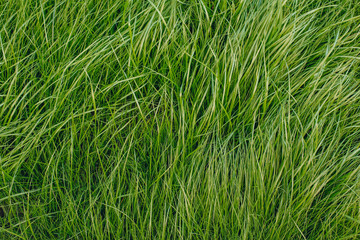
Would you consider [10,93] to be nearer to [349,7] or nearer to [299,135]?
[299,135]

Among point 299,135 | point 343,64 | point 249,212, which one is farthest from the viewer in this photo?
point 343,64

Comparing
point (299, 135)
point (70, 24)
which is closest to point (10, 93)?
point (70, 24)

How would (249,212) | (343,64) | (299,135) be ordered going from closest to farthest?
(249,212), (299,135), (343,64)

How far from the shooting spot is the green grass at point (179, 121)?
5.16 ft

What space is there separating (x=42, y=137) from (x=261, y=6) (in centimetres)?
148

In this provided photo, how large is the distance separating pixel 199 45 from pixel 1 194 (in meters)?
1.40

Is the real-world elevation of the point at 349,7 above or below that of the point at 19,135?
above

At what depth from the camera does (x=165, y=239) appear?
159 cm

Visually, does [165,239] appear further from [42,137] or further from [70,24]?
[70,24]

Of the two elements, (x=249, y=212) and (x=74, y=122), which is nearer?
(x=249, y=212)

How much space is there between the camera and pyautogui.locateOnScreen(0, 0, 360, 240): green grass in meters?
1.57

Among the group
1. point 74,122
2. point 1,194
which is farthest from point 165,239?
point 1,194

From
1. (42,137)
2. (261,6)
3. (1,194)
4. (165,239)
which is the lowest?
(165,239)

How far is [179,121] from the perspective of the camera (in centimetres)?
171
